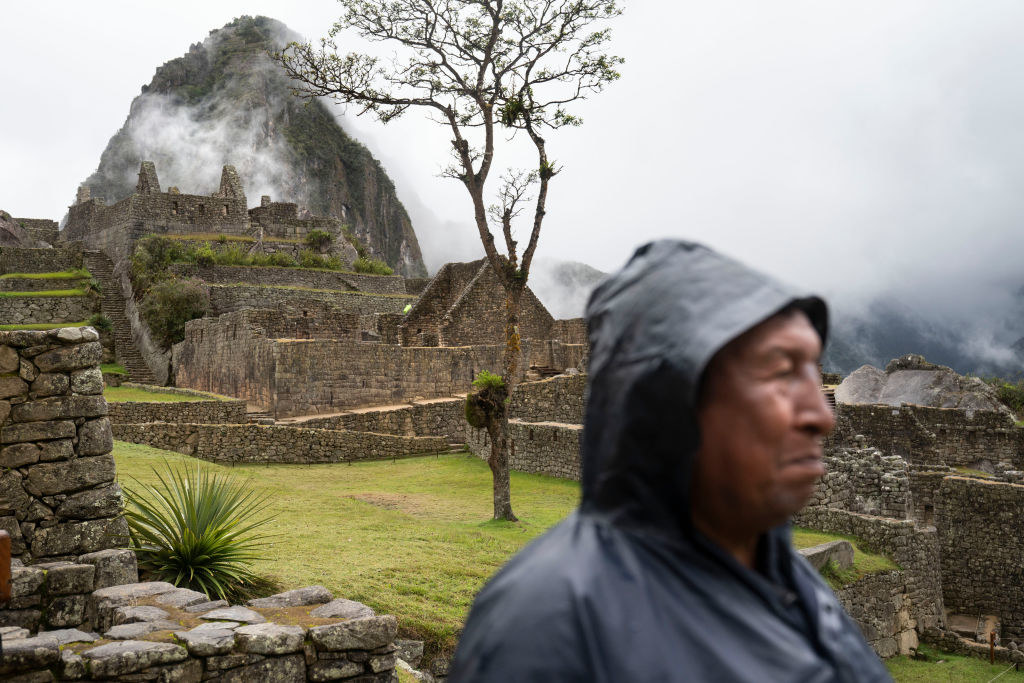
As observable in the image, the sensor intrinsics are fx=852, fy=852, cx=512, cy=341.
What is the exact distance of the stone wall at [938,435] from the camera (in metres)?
19.5

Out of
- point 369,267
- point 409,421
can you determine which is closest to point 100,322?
point 369,267

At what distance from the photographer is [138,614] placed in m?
5.99

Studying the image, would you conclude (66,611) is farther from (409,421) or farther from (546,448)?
(409,421)

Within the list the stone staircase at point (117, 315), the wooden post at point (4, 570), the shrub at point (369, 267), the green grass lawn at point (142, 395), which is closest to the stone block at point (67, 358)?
the wooden post at point (4, 570)

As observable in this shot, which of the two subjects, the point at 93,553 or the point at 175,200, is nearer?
the point at 93,553

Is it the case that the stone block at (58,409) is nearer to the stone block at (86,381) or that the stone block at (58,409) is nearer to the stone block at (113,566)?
the stone block at (86,381)

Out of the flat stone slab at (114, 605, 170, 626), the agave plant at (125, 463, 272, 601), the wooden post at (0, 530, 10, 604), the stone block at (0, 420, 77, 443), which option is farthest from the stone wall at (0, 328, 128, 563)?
the wooden post at (0, 530, 10, 604)

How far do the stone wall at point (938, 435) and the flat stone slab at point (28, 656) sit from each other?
689 inches

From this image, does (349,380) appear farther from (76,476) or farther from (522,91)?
(76,476)

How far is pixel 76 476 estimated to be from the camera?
291 inches

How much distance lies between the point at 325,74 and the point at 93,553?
949 cm

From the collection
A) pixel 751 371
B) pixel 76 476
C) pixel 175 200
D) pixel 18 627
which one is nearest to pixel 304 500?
pixel 76 476

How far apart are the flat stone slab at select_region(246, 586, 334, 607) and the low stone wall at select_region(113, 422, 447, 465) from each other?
32.7 feet

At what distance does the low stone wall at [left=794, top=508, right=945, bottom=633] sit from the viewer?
12828 mm
